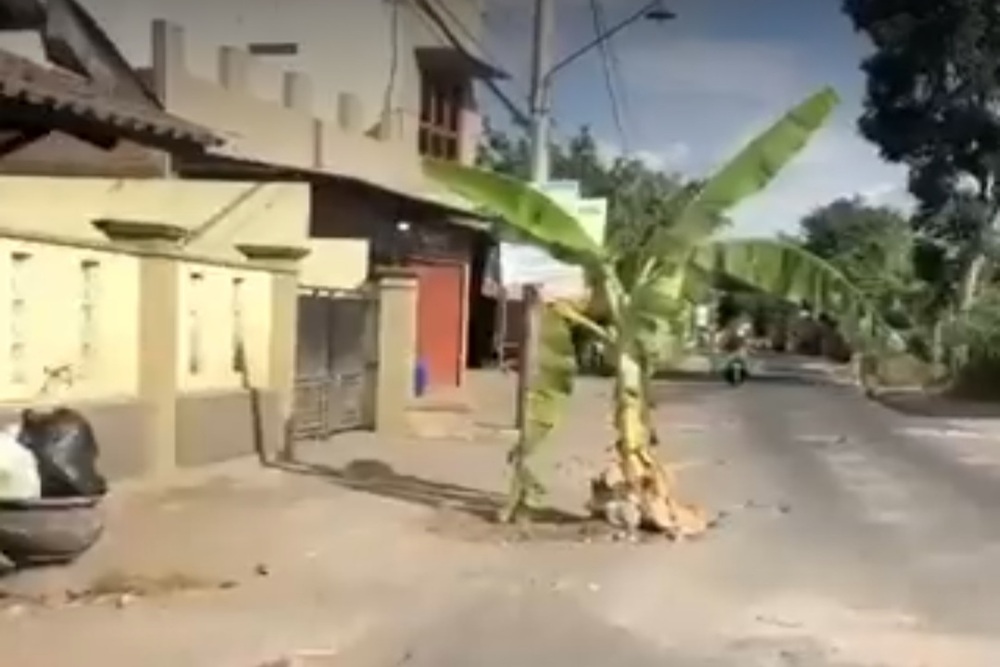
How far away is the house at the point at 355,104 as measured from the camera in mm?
30750

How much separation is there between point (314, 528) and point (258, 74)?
2044 cm

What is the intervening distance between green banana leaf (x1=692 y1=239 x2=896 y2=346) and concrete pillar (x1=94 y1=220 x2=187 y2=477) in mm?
4941

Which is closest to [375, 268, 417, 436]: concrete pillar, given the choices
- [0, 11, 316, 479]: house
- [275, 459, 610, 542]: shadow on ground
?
[0, 11, 316, 479]: house

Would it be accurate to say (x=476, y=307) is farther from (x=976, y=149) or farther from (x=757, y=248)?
(x=757, y=248)

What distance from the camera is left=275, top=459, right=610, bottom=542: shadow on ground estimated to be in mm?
14977

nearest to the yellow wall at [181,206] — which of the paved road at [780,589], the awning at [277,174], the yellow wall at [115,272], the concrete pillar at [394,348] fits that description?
the yellow wall at [115,272]

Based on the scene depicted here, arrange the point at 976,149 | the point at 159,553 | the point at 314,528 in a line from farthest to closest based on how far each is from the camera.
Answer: the point at 976,149 → the point at 314,528 → the point at 159,553

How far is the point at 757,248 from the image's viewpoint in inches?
611

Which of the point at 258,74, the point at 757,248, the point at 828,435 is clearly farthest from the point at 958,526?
the point at 258,74

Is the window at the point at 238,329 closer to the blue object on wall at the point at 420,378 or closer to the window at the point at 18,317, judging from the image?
the window at the point at 18,317

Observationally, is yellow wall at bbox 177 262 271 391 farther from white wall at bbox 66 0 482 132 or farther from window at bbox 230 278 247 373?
white wall at bbox 66 0 482 132

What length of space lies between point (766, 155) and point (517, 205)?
202cm

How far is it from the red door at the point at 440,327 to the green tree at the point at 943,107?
17.4 metres

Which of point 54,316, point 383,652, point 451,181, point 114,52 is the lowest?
point 383,652
